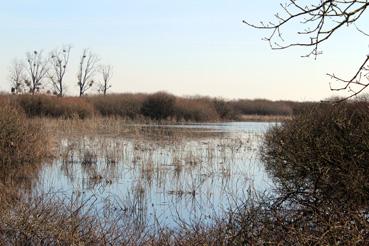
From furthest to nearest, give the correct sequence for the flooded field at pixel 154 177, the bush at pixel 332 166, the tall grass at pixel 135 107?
1. the tall grass at pixel 135 107
2. the flooded field at pixel 154 177
3. the bush at pixel 332 166

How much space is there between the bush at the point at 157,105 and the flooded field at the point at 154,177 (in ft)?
62.9

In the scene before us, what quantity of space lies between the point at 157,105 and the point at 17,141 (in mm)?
25376

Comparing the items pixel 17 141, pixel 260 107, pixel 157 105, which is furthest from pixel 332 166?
pixel 260 107

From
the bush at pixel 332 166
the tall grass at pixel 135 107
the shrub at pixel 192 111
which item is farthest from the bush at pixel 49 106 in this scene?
the bush at pixel 332 166

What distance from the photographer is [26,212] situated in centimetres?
574

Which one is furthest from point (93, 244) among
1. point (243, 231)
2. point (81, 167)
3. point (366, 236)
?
point (81, 167)

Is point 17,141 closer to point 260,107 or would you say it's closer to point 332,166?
point 332,166

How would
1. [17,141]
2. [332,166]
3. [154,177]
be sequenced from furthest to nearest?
1. [17,141]
2. [154,177]
3. [332,166]

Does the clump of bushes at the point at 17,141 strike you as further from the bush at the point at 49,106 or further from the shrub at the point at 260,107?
the shrub at the point at 260,107

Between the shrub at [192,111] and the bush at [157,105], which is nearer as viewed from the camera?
the bush at [157,105]

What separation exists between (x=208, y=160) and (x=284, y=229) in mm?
10596

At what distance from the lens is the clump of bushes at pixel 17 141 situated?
14.0 metres

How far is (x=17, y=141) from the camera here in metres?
14.4

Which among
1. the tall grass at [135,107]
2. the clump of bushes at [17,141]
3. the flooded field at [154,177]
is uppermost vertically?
the tall grass at [135,107]
